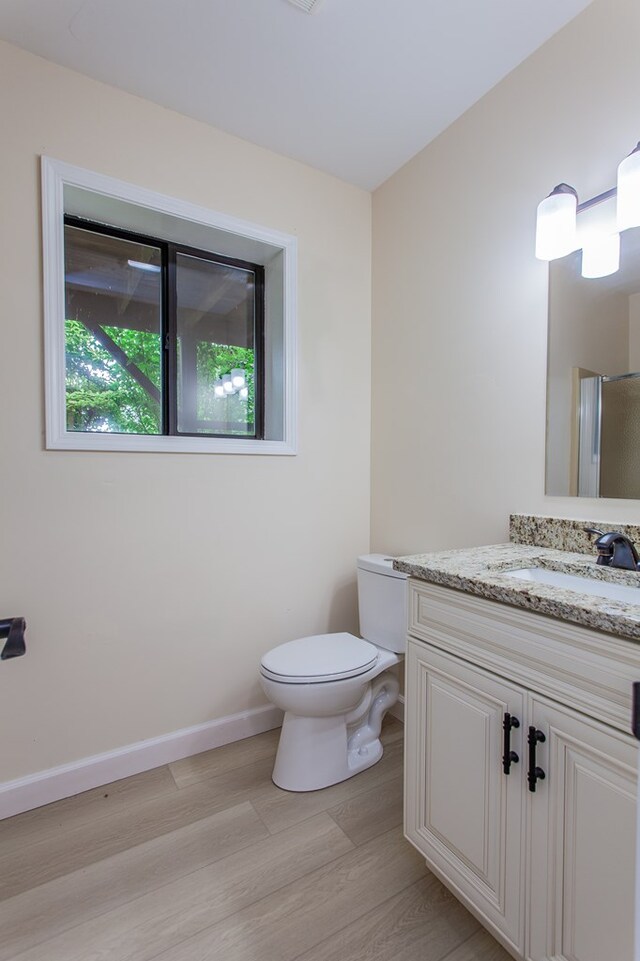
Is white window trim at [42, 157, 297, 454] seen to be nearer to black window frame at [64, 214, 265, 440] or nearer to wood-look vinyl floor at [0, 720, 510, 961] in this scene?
black window frame at [64, 214, 265, 440]

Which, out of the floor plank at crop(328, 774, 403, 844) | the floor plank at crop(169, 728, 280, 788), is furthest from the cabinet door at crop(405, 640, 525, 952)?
the floor plank at crop(169, 728, 280, 788)

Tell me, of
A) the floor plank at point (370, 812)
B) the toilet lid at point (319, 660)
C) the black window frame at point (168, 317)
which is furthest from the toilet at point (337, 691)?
the black window frame at point (168, 317)

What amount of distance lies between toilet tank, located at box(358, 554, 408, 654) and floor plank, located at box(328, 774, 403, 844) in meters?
0.48

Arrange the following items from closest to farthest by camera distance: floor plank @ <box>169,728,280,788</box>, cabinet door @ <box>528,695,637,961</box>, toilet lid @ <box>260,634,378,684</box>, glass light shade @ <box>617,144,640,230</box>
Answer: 1. cabinet door @ <box>528,695,637,961</box>
2. glass light shade @ <box>617,144,640,230</box>
3. toilet lid @ <box>260,634,378,684</box>
4. floor plank @ <box>169,728,280,788</box>

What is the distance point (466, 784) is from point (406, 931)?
1.41 ft

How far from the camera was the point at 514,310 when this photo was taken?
5.00 ft

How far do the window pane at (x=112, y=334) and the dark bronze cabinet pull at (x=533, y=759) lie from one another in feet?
5.44

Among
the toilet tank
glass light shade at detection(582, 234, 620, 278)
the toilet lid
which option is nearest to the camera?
glass light shade at detection(582, 234, 620, 278)

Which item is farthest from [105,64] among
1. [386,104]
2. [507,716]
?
[507,716]

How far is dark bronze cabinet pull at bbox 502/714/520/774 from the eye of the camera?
35.8 inches

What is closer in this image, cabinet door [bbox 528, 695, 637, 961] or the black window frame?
cabinet door [bbox 528, 695, 637, 961]

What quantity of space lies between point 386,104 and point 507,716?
80.1 inches

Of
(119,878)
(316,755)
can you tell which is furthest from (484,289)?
(119,878)

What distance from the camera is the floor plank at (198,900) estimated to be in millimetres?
1053
